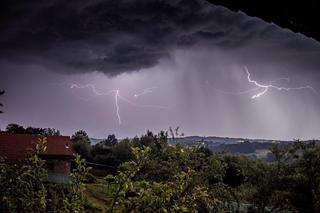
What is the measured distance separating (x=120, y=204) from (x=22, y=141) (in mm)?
47243

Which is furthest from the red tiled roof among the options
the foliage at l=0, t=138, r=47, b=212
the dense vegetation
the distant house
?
the foliage at l=0, t=138, r=47, b=212

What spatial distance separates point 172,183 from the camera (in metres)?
5.53

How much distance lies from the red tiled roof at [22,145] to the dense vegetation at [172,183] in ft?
31.8

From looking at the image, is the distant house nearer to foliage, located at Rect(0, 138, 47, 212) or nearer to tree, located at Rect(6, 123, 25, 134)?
tree, located at Rect(6, 123, 25, 134)

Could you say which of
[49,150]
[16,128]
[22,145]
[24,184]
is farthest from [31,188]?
[16,128]

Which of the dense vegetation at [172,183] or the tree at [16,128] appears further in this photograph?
the tree at [16,128]

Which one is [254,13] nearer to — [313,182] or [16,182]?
[16,182]

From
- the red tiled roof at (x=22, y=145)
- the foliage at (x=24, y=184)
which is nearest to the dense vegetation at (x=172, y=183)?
the foliage at (x=24, y=184)

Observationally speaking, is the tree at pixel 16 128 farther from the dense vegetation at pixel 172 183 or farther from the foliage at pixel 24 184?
the foliage at pixel 24 184

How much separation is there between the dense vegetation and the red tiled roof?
9692 mm

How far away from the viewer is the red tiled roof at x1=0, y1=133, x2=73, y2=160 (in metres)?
45.8

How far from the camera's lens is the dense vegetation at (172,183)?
4621 mm

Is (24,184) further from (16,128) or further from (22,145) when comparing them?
(16,128)

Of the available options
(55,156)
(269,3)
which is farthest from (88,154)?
(269,3)
